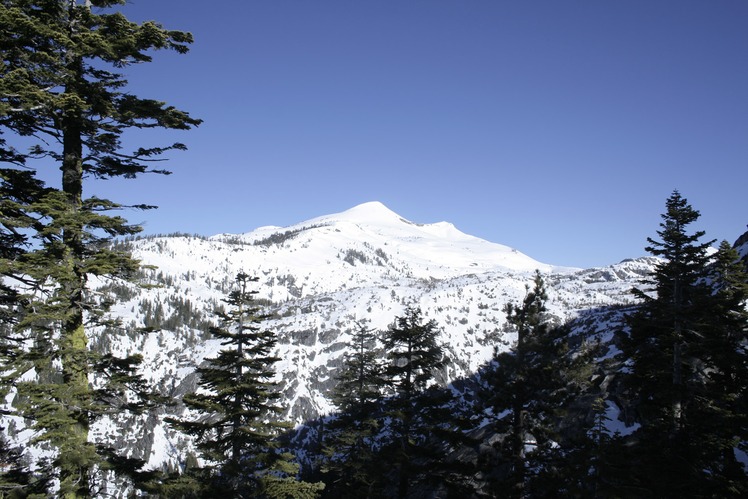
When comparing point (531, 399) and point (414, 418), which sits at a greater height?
point (531, 399)

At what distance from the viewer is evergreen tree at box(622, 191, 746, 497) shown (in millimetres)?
15898

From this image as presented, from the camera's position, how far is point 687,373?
71.9ft

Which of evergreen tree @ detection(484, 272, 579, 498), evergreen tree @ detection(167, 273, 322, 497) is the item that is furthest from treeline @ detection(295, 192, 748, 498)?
evergreen tree @ detection(167, 273, 322, 497)

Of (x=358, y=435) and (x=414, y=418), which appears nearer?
(x=414, y=418)

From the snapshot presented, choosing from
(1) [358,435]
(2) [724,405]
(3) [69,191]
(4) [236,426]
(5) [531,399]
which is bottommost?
(1) [358,435]

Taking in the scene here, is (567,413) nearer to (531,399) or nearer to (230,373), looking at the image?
(531,399)

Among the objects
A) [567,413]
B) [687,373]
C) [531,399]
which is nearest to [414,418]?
[531,399]

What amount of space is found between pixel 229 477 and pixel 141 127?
1310cm

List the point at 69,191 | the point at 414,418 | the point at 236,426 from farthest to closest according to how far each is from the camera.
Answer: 1. the point at 414,418
2. the point at 236,426
3. the point at 69,191

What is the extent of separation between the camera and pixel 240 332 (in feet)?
61.9

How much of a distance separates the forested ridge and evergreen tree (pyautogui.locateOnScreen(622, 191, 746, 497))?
4.5 inches

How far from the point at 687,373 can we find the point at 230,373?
75.9 feet

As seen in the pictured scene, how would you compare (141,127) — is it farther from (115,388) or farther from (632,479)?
(632,479)

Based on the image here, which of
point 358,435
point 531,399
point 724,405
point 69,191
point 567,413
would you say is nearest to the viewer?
point 69,191
